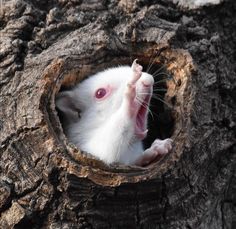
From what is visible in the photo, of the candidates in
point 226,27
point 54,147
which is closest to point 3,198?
point 54,147

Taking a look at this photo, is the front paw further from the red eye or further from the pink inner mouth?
the red eye

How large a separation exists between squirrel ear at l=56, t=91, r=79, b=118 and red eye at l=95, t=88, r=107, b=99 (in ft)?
0.47

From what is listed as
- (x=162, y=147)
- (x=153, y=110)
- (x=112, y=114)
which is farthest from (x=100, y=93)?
(x=162, y=147)

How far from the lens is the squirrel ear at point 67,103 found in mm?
3502

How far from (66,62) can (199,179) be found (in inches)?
35.2

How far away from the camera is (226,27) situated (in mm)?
3656

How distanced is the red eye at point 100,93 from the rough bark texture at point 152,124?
27cm

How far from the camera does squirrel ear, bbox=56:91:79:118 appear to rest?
350 cm

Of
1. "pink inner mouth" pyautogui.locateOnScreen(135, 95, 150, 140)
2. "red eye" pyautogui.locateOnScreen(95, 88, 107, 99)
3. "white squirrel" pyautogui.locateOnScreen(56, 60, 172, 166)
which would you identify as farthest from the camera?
"red eye" pyautogui.locateOnScreen(95, 88, 107, 99)

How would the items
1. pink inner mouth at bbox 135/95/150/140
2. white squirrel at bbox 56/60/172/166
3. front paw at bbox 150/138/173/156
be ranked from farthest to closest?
pink inner mouth at bbox 135/95/150/140 → white squirrel at bbox 56/60/172/166 → front paw at bbox 150/138/173/156

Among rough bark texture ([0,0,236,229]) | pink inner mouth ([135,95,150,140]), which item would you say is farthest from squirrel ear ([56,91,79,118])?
pink inner mouth ([135,95,150,140])

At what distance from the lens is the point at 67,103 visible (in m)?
3.62

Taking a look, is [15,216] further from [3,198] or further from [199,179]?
[199,179]

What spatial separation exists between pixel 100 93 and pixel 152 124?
14.2 inches
